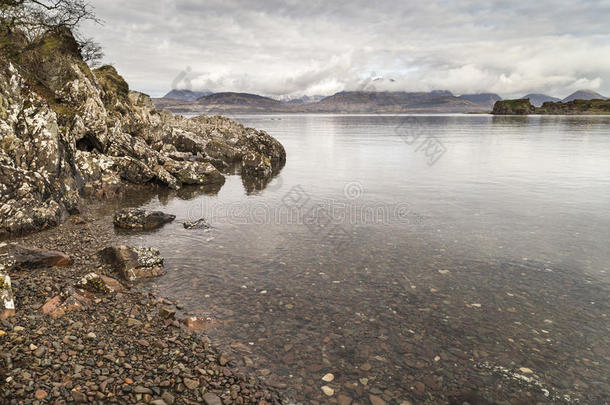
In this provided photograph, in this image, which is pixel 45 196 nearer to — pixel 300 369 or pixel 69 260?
pixel 69 260

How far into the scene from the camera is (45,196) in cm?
1988

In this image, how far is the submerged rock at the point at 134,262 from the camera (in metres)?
13.8

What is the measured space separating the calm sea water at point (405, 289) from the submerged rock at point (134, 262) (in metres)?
0.65

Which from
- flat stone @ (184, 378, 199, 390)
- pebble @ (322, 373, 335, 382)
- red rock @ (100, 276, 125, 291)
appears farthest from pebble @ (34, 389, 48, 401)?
pebble @ (322, 373, 335, 382)

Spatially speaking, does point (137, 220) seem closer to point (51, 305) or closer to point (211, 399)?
point (51, 305)

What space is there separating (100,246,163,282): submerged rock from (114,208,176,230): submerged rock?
5423 mm

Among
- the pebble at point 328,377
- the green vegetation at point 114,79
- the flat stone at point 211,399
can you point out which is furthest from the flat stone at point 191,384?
the green vegetation at point 114,79

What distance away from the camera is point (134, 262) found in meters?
14.1

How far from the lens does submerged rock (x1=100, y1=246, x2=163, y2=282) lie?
1378 cm

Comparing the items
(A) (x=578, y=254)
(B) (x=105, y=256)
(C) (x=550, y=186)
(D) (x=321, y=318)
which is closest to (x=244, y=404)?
(D) (x=321, y=318)

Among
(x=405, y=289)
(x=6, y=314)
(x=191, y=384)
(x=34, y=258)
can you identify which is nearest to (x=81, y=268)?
(x=34, y=258)

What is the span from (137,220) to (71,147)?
1188 cm

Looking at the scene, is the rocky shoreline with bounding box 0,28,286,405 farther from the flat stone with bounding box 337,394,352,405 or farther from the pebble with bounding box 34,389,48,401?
the flat stone with bounding box 337,394,352,405

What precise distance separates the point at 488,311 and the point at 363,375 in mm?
5560
